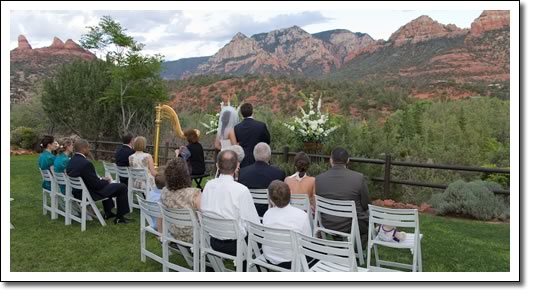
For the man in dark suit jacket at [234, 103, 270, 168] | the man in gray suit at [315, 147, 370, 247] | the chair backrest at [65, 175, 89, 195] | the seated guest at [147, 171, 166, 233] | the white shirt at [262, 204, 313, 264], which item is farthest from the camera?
the man in dark suit jacket at [234, 103, 270, 168]

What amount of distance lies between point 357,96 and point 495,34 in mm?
11589

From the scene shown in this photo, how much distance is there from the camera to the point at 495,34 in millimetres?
33219

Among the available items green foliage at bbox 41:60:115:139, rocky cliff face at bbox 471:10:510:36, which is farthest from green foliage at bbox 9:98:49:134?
rocky cliff face at bbox 471:10:510:36

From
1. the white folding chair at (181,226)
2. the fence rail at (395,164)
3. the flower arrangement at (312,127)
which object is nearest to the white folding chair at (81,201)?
the white folding chair at (181,226)

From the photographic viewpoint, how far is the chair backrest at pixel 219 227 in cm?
369

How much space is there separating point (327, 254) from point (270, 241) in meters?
0.46

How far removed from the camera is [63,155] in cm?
646

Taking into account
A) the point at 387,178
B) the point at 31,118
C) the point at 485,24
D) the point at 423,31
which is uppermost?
the point at 423,31

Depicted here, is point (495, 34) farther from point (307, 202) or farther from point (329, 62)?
point (307, 202)

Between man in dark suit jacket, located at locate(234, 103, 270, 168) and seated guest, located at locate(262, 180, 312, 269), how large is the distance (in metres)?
2.36

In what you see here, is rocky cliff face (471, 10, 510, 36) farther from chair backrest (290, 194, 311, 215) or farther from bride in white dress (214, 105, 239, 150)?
chair backrest (290, 194, 311, 215)

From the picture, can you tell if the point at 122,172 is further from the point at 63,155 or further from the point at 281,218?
the point at 281,218

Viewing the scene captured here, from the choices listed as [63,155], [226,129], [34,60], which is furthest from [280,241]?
[34,60]

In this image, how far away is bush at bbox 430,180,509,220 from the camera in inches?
290
